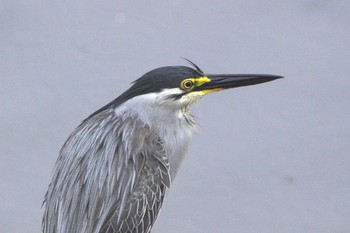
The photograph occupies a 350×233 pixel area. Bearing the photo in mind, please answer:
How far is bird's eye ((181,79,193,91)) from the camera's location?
336 cm

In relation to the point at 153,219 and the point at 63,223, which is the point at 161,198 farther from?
the point at 63,223

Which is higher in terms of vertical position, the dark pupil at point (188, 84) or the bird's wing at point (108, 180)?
the dark pupil at point (188, 84)

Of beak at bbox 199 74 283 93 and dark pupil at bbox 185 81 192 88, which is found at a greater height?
dark pupil at bbox 185 81 192 88

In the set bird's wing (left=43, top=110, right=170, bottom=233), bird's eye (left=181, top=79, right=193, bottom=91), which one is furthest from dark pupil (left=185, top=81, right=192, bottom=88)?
bird's wing (left=43, top=110, right=170, bottom=233)

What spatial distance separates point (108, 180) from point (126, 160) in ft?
0.24

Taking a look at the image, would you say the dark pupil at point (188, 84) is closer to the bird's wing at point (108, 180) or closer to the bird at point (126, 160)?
the bird at point (126, 160)

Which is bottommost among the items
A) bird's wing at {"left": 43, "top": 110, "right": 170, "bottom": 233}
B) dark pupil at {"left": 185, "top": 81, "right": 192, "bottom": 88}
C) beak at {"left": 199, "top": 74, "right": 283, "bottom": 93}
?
bird's wing at {"left": 43, "top": 110, "right": 170, "bottom": 233}

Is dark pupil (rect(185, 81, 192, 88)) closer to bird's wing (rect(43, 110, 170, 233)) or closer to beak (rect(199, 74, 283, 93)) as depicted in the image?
beak (rect(199, 74, 283, 93))

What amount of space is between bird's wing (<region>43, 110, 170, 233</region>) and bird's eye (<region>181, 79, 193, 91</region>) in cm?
16

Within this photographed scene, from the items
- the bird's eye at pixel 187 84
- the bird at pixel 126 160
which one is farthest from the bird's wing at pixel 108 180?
the bird's eye at pixel 187 84

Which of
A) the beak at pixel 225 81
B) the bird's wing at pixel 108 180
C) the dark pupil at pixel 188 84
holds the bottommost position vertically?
the bird's wing at pixel 108 180

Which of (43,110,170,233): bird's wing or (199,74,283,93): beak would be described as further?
(199,74,283,93): beak

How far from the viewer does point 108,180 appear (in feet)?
10.9

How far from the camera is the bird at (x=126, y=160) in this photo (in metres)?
3.31
